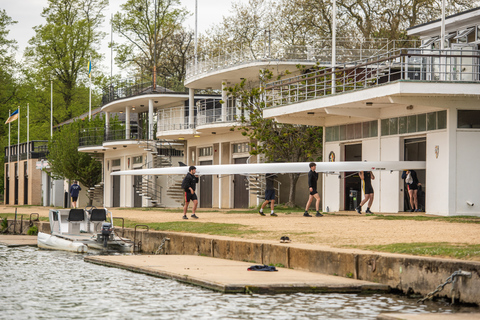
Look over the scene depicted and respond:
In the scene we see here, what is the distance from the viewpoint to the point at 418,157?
30.7 meters

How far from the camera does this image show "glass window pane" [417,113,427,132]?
25281mm

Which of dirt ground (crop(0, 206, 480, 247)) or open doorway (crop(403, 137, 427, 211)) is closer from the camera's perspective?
dirt ground (crop(0, 206, 480, 247))

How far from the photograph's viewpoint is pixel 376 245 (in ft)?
44.6

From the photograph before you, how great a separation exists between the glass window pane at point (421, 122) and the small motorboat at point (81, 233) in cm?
1095

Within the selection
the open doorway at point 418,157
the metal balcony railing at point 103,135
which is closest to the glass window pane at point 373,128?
the open doorway at point 418,157

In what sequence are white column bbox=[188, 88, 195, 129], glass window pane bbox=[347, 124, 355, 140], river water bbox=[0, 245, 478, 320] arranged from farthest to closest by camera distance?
white column bbox=[188, 88, 195, 129] → glass window pane bbox=[347, 124, 355, 140] → river water bbox=[0, 245, 478, 320]

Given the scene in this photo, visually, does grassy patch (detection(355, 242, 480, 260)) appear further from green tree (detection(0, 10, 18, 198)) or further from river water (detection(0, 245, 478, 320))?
green tree (detection(0, 10, 18, 198))

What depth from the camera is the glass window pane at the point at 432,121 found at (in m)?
24.8

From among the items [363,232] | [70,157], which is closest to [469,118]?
[363,232]

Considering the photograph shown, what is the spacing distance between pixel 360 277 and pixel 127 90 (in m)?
40.0

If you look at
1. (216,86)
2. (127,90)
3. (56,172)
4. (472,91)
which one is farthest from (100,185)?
(472,91)

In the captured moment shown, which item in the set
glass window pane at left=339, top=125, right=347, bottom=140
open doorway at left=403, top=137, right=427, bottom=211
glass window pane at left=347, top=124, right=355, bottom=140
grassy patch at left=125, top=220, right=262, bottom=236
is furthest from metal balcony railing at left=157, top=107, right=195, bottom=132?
grassy patch at left=125, top=220, right=262, bottom=236

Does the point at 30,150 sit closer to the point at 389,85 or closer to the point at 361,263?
the point at 389,85

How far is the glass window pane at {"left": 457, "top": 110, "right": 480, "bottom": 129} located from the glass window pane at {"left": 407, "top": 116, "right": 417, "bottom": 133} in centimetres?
184
